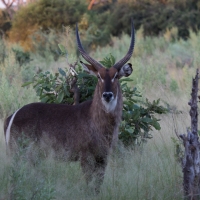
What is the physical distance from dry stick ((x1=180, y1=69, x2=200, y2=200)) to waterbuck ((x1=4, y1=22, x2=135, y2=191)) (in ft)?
3.21

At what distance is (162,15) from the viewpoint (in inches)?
1019

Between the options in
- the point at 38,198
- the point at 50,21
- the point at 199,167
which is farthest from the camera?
the point at 50,21

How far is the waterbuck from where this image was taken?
508 centimetres

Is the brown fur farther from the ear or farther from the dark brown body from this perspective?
the ear

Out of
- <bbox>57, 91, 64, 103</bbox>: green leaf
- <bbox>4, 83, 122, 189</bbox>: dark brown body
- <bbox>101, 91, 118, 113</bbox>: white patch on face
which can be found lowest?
<bbox>4, 83, 122, 189</bbox>: dark brown body

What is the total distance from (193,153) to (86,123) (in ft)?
4.54

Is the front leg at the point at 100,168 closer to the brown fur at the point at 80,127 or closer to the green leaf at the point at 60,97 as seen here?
the brown fur at the point at 80,127

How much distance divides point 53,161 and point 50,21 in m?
18.6

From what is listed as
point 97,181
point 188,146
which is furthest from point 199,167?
point 97,181

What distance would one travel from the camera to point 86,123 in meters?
5.28

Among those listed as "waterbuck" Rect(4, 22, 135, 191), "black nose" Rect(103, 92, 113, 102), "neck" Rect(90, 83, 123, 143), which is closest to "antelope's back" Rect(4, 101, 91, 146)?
"waterbuck" Rect(4, 22, 135, 191)

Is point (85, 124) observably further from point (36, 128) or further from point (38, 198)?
point (38, 198)

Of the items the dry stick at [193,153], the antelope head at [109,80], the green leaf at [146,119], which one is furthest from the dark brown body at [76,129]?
the green leaf at [146,119]

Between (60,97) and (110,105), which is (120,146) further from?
(110,105)
